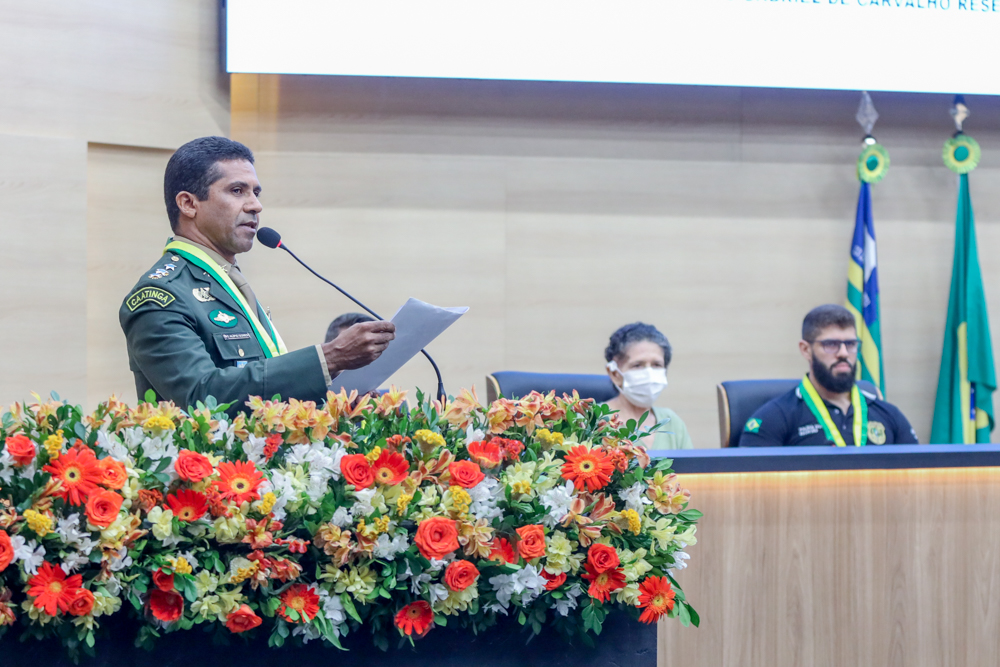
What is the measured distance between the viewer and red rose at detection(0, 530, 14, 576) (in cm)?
101

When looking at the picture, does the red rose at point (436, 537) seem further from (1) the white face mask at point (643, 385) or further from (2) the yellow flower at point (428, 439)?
(1) the white face mask at point (643, 385)

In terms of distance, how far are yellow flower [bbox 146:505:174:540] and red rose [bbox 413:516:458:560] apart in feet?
0.93

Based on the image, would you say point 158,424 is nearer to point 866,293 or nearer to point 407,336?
point 407,336

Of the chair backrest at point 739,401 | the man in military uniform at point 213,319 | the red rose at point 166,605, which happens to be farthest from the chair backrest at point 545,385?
the red rose at point 166,605

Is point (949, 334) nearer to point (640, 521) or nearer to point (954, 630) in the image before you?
point (954, 630)

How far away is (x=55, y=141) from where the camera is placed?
324 centimetres

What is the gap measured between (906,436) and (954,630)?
1074 millimetres

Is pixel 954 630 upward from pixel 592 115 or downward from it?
downward

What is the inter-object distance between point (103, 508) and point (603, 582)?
2.00 ft

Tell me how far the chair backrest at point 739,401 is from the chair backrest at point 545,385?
0.35m

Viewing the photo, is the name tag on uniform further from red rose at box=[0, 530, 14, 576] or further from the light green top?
red rose at box=[0, 530, 14, 576]

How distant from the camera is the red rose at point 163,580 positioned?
1.06 meters

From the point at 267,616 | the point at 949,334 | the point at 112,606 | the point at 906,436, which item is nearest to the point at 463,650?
the point at 267,616

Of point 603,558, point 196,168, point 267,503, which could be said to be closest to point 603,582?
point 603,558
